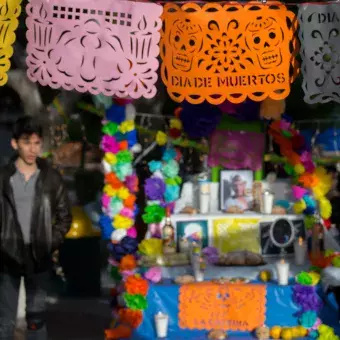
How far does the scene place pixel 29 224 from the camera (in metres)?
7.10

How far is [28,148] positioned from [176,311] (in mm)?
1964

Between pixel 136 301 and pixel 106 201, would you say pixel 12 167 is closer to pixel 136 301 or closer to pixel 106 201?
pixel 106 201

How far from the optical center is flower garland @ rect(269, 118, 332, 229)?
7.82 m

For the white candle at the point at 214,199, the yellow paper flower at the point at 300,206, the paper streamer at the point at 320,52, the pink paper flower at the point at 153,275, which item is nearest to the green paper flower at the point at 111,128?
the white candle at the point at 214,199

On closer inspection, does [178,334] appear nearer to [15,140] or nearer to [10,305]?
[10,305]

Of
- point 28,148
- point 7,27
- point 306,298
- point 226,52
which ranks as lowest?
point 306,298

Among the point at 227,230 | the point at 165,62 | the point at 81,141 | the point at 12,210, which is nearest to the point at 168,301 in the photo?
the point at 227,230

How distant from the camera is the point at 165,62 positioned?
5352 mm

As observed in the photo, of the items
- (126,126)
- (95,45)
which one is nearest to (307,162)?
(126,126)

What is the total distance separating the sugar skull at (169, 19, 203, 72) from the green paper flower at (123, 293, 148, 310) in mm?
2594

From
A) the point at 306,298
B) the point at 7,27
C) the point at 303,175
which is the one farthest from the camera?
the point at 303,175

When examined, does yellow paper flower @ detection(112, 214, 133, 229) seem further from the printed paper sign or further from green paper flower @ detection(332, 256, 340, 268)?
green paper flower @ detection(332, 256, 340, 268)

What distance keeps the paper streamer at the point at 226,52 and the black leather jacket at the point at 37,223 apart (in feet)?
7.45

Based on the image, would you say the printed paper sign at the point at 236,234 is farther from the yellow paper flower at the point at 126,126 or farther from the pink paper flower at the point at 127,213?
the yellow paper flower at the point at 126,126
